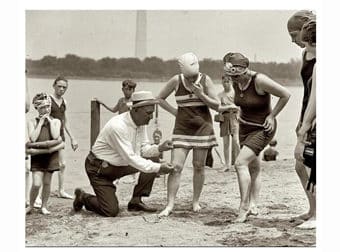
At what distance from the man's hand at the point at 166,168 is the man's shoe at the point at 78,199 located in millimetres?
522

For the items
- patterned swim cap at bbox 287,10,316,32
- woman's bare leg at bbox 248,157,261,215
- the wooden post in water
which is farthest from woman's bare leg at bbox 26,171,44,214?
patterned swim cap at bbox 287,10,316,32

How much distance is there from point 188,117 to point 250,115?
38cm

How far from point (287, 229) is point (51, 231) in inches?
55.8

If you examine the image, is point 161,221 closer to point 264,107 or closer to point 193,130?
point 193,130

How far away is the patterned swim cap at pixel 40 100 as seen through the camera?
4930 millimetres

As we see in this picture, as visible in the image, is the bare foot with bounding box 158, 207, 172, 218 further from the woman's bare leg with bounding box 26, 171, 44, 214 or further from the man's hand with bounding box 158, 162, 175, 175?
the woman's bare leg with bounding box 26, 171, 44, 214

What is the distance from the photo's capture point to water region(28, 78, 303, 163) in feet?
16.0

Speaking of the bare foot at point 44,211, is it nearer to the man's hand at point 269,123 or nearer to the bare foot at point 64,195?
the bare foot at point 64,195

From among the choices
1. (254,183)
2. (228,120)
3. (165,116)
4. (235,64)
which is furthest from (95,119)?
(254,183)

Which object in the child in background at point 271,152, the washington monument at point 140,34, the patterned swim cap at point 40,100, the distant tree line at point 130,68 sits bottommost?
the child in background at point 271,152

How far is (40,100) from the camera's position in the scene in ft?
16.2

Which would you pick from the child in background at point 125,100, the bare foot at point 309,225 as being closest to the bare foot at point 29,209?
the child in background at point 125,100

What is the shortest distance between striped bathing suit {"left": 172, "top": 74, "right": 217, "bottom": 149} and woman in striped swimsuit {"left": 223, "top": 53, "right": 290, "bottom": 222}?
0.20 meters

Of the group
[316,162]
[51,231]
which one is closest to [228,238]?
[316,162]
